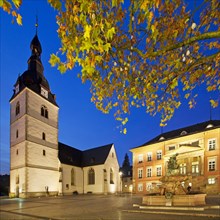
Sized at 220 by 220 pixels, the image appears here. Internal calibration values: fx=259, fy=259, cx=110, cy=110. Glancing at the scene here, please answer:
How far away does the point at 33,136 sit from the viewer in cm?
4234

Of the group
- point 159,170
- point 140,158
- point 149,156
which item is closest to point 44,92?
point 140,158

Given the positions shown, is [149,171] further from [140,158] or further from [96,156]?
[96,156]

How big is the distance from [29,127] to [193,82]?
120ft

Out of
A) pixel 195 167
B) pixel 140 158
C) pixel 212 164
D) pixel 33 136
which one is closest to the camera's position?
pixel 212 164

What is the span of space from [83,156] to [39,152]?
18904mm

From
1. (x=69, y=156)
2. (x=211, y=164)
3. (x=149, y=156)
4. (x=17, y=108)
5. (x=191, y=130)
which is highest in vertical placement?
(x=17, y=108)

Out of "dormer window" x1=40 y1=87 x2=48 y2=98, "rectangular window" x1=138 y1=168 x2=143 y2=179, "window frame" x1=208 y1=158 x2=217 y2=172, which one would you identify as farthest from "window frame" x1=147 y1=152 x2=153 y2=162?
"dormer window" x1=40 y1=87 x2=48 y2=98

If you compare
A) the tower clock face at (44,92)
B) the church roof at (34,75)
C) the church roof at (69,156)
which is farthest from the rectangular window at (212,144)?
the tower clock face at (44,92)

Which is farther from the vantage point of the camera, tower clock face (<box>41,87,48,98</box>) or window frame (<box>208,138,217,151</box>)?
tower clock face (<box>41,87,48,98</box>)

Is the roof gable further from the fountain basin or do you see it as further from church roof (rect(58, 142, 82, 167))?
the fountain basin

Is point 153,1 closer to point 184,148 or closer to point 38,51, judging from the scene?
point 184,148

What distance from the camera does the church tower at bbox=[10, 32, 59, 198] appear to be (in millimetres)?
40531

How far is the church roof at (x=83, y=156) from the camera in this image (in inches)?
2131

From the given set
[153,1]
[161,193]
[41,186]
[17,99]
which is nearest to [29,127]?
[17,99]
